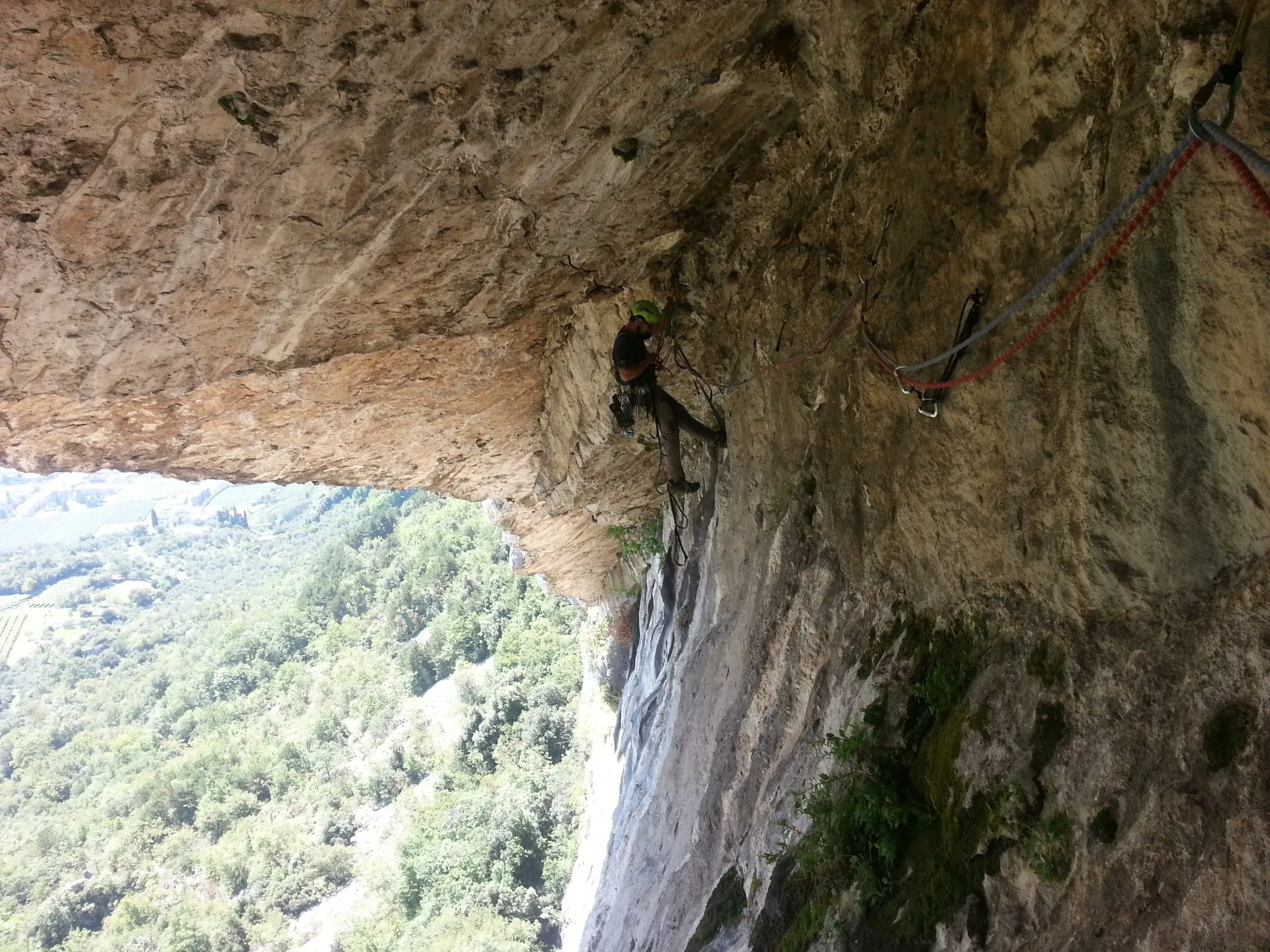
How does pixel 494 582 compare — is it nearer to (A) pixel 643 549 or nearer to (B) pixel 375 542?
(B) pixel 375 542

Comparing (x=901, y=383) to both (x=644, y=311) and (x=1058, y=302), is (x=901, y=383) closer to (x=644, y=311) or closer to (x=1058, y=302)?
(x=1058, y=302)

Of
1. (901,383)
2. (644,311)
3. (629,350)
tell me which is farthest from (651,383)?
(901,383)

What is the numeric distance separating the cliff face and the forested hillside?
20219 millimetres

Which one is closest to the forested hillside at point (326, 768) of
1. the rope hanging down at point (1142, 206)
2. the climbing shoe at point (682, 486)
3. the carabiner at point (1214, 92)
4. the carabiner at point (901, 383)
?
the climbing shoe at point (682, 486)

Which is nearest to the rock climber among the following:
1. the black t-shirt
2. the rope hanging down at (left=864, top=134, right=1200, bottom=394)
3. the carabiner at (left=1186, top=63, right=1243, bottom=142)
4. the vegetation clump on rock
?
the black t-shirt

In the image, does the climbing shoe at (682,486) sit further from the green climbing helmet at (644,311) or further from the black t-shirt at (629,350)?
the green climbing helmet at (644,311)

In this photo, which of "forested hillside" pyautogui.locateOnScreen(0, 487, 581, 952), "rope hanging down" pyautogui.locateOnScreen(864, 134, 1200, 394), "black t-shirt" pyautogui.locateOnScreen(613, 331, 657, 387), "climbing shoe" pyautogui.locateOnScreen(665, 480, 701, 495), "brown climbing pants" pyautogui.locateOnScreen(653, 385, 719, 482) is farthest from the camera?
"forested hillside" pyautogui.locateOnScreen(0, 487, 581, 952)

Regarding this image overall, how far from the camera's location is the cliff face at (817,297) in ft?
7.32

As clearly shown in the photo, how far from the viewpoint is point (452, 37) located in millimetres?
2980

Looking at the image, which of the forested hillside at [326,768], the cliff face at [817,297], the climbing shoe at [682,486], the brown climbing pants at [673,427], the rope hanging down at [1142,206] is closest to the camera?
the rope hanging down at [1142,206]

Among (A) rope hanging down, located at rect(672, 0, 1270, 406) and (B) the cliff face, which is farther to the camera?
(B) the cliff face

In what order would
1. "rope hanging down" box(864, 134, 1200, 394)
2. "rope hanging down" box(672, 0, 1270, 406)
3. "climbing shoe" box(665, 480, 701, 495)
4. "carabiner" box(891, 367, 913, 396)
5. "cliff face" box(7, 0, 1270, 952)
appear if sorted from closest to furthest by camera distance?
"rope hanging down" box(672, 0, 1270, 406) < "rope hanging down" box(864, 134, 1200, 394) < "cliff face" box(7, 0, 1270, 952) < "carabiner" box(891, 367, 913, 396) < "climbing shoe" box(665, 480, 701, 495)

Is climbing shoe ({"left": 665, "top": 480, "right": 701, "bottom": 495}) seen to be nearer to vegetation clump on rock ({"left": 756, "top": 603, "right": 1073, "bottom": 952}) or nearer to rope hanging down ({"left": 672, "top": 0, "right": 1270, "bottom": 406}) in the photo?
vegetation clump on rock ({"left": 756, "top": 603, "right": 1073, "bottom": 952})

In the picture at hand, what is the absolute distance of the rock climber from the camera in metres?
5.39
